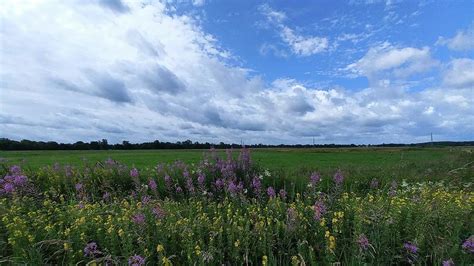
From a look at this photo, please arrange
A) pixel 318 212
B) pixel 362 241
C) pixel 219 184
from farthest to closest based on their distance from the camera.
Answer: pixel 219 184 → pixel 318 212 → pixel 362 241

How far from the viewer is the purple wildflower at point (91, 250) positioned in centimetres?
349

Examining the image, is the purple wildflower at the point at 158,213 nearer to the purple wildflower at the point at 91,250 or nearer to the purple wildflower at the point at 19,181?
the purple wildflower at the point at 91,250

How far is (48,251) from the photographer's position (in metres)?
3.81

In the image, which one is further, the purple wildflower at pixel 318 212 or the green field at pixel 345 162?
the green field at pixel 345 162

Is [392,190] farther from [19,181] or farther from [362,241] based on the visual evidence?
[19,181]

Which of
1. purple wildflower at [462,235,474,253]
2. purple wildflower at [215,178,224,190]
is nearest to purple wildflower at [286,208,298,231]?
purple wildflower at [462,235,474,253]

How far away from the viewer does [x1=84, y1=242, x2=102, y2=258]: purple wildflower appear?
3.49m

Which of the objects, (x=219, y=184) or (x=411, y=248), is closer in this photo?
(x=411, y=248)

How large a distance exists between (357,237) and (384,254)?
14.4 inches

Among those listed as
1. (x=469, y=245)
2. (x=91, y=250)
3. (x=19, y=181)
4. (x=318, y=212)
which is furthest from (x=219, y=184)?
(x=469, y=245)


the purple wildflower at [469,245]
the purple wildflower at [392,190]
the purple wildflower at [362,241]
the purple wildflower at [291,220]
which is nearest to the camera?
the purple wildflower at [362,241]

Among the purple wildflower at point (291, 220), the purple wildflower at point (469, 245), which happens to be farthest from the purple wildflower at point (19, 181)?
the purple wildflower at point (469, 245)

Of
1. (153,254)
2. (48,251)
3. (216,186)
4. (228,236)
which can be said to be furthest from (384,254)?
(216,186)

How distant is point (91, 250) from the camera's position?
374 centimetres
